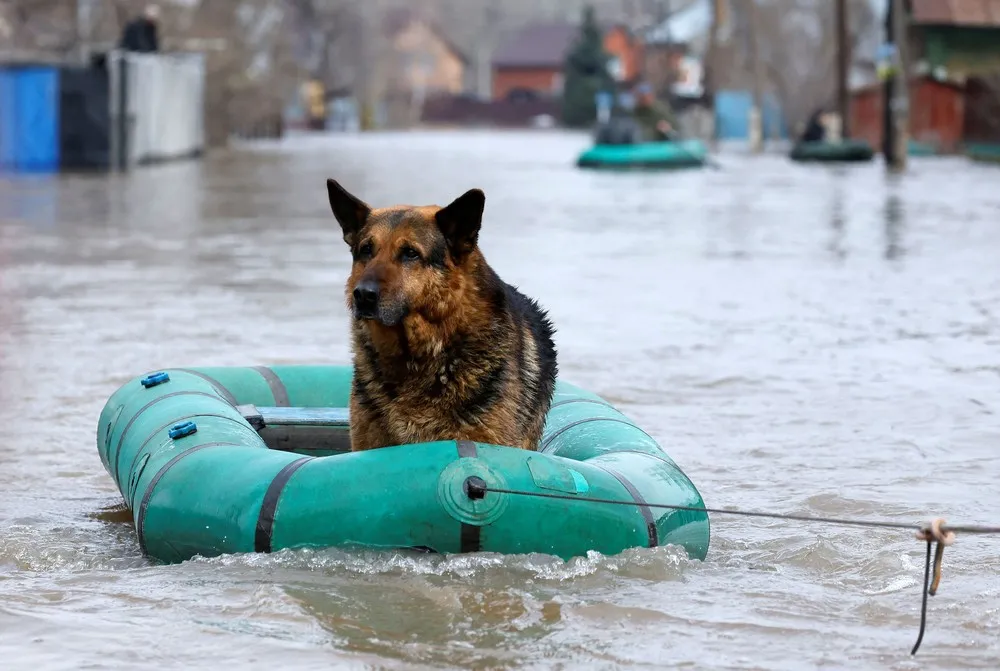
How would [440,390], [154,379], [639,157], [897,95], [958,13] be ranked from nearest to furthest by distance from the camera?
[440,390] < [154,379] < [897,95] < [639,157] < [958,13]

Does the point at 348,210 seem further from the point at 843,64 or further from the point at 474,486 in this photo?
the point at 843,64

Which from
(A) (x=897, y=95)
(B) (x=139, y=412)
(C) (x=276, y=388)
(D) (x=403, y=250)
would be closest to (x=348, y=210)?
(D) (x=403, y=250)

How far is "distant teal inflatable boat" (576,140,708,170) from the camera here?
45812mm

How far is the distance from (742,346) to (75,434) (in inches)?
221

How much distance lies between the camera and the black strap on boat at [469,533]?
7.00 metres

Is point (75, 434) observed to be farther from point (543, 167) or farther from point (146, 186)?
point (543, 167)

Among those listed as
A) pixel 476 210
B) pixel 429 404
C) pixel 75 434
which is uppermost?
pixel 476 210

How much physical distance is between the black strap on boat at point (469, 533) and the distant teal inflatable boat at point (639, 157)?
128ft

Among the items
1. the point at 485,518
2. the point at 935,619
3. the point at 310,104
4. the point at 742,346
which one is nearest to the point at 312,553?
the point at 485,518

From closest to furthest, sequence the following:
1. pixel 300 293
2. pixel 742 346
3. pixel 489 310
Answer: pixel 489 310, pixel 742 346, pixel 300 293

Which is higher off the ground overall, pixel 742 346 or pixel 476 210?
pixel 476 210

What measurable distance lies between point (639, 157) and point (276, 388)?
37.4 metres

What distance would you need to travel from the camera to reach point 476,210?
711cm

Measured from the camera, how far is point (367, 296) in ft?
22.4
